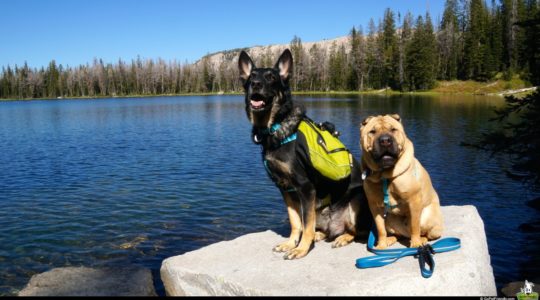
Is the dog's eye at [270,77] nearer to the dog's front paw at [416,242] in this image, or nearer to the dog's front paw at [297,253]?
the dog's front paw at [297,253]

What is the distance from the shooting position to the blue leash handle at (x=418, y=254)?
543 centimetres

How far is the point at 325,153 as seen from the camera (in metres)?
6.38

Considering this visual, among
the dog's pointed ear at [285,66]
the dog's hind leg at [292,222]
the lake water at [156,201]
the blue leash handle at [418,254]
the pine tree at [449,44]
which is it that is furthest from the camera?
the pine tree at [449,44]

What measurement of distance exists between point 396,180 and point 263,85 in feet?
7.33

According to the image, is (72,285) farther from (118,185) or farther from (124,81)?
(124,81)

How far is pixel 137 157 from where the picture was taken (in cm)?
2494

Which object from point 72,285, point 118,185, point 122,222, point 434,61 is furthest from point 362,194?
point 434,61

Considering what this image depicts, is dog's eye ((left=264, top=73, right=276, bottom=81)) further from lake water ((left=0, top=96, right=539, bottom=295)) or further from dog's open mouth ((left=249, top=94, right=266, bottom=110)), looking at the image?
lake water ((left=0, top=96, right=539, bottom=295))

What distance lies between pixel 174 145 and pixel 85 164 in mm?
8102

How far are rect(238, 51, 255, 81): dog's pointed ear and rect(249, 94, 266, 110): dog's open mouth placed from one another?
56 cm

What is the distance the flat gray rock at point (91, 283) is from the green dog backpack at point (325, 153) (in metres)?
3.68

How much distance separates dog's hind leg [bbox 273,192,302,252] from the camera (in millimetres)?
6602

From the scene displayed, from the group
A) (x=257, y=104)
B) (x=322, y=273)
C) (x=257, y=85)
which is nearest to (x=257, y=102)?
(x=257, y=104)

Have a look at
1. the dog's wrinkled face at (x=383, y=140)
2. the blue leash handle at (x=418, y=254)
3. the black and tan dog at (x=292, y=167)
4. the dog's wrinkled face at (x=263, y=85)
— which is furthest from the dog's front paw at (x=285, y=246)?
the dog's wrinkled face at (x=383, y=140)
